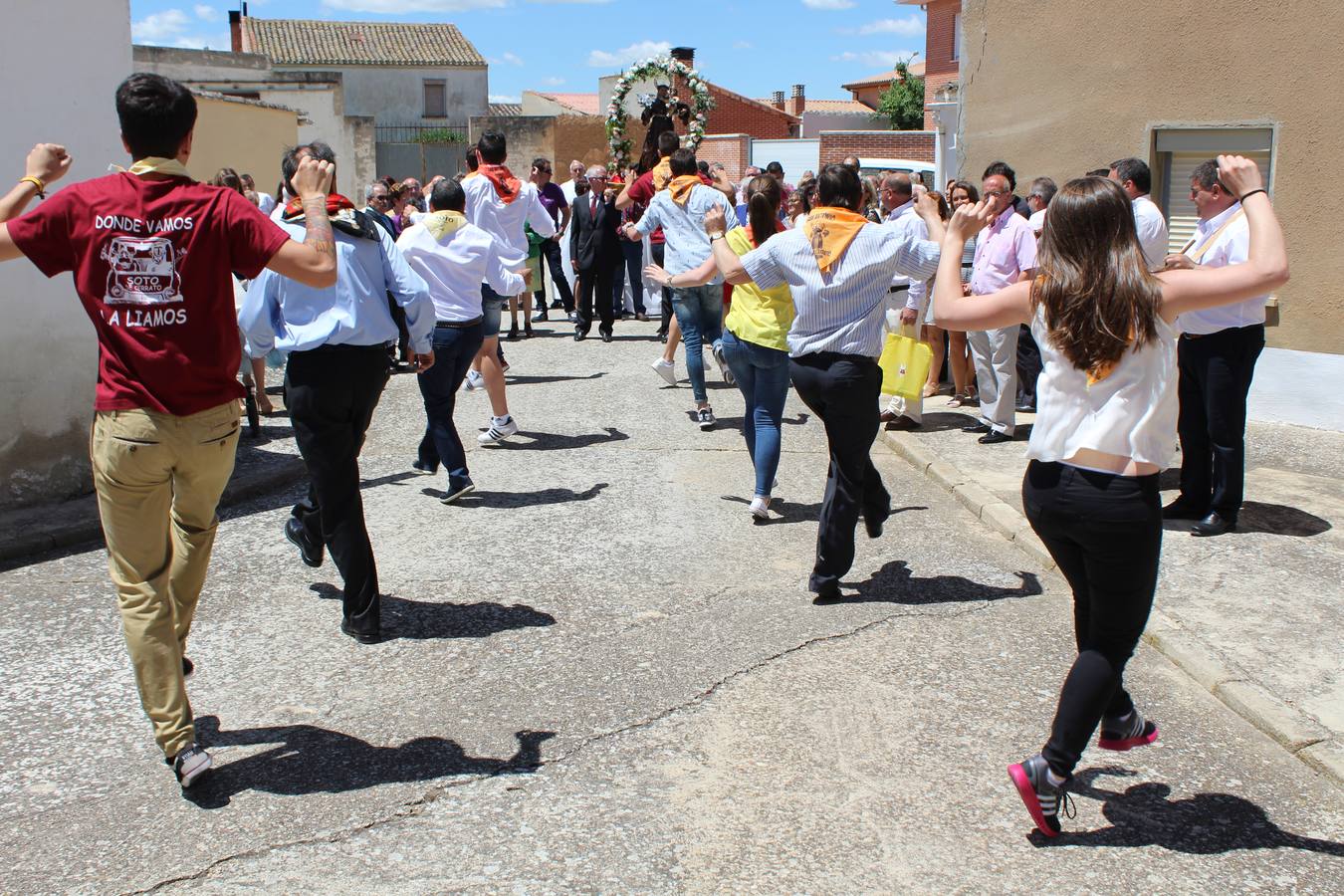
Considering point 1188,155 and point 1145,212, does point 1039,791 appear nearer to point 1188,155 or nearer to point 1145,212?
point 1145,212

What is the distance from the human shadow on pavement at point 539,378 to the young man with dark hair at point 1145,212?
600 centimetres

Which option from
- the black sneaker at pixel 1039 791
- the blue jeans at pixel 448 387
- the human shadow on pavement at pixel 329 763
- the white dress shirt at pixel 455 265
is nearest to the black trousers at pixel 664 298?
the white dress shirt at pixel 455 265

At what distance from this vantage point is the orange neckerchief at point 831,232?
18.5ft

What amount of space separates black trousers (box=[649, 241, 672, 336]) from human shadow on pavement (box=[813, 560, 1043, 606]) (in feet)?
18.6

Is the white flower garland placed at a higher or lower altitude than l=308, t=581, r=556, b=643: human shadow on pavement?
higher

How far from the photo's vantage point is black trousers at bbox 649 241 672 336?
40.3 feet

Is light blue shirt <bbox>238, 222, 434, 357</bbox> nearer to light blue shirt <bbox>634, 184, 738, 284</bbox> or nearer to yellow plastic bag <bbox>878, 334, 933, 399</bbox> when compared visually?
yellow plastic bag <bbox>878, 334, 933, 399</bbox>

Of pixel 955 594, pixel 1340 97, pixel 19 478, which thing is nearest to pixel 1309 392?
pixel 1340 97

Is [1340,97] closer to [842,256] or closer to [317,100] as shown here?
[842,256]

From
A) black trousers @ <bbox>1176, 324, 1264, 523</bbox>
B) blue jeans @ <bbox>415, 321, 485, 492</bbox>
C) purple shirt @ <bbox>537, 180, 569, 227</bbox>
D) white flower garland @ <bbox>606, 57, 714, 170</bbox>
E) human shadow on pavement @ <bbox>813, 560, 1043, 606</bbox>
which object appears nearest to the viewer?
human shadow on pavement @ <bbox>813, 560, 1043, 606</bbox>

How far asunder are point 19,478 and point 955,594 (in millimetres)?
5527

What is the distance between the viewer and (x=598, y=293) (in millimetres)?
15070

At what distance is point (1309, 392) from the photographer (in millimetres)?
9219

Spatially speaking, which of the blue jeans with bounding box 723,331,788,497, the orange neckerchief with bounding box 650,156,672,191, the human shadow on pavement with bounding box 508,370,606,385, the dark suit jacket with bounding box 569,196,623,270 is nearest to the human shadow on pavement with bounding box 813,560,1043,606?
the blue jeans with bounding box 723,331,788,497
